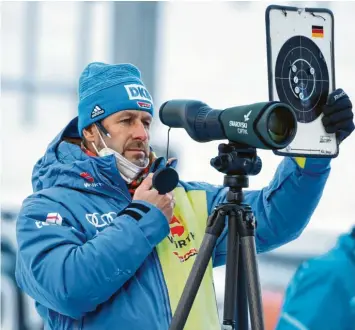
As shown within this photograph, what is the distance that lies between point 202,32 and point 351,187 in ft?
4.73

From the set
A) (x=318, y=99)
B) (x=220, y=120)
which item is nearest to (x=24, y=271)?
(x=220, y=120)

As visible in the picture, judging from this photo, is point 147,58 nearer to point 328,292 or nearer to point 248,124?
point 248,124

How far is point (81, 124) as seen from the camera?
9.41 feet

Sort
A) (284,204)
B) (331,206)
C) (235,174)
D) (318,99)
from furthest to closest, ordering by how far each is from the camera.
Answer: (331,206)
(284,204)
(318,99)
(235,174)

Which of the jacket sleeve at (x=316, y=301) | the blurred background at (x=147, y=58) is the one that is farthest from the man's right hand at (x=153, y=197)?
the blurred background at (x=147, y=58)

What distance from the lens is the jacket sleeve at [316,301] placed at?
1671 millimetres

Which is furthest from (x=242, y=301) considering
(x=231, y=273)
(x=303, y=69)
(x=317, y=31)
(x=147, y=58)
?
(x=147, y=58)

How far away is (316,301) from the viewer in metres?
1.69

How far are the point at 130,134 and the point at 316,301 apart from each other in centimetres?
114

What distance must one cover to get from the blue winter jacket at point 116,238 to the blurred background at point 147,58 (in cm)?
351

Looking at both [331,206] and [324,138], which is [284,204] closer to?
[324,138]

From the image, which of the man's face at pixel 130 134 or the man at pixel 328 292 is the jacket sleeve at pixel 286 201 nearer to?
the man's face at pixel 130 134

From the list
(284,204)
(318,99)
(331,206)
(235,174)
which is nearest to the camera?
(235,174)

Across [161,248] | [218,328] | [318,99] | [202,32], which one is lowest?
[218,328]
